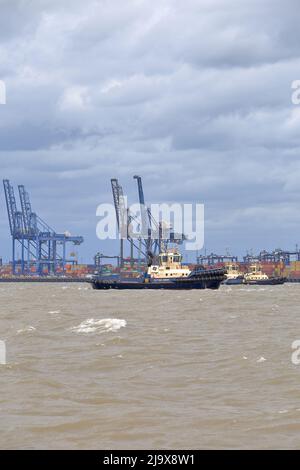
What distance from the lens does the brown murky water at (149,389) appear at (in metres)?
12.5

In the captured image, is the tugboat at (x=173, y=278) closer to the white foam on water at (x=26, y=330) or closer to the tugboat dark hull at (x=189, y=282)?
the tugboat dark hull at (x=189, y=282)

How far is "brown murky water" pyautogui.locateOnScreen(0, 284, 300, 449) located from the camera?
12.5 metres

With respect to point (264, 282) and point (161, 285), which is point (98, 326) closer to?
point (161, 285)

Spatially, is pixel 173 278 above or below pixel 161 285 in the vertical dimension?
above

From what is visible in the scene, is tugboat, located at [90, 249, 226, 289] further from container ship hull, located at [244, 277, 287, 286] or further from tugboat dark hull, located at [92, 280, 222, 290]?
container ship hull, located at [244, 277, 287, 286]

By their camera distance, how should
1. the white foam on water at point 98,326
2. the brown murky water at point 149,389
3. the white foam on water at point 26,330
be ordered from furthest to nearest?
the white foam on water at point 98,326
the white foam on water at point 26,330
the brown murky water at point 149,389

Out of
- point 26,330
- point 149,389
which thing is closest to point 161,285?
point 26,330

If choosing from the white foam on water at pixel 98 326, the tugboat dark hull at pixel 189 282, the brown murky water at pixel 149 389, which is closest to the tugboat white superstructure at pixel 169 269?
the tugboat dark hull at pixel 189 282

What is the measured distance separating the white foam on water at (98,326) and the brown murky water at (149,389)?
38 centimetres

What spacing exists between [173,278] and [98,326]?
71712 millimetres

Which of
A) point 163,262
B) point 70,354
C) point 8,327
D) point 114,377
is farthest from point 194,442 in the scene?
point 163,262

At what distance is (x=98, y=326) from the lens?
105ft
